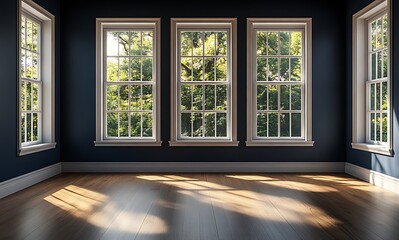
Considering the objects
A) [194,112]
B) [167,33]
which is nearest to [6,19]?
[167,33]

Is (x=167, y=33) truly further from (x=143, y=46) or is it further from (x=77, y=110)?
(x=77, y=110)

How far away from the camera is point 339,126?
6414 millimetres

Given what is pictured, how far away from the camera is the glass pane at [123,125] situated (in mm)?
6504

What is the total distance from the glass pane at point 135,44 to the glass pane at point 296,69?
263cm

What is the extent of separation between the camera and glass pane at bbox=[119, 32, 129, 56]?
650 centimetres

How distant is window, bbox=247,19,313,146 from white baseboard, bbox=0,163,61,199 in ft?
10.9

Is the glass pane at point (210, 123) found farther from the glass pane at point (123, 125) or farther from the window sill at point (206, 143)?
the glass pane at point (123, 125)

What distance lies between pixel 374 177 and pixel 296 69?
219 centimetres

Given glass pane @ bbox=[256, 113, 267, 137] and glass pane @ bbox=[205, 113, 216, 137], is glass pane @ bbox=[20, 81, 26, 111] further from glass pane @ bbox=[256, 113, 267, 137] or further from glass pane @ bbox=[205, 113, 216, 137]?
glass pane @ bbox=[256, 113, 267, 137]

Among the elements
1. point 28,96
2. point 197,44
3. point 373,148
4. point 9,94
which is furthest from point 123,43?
point 373,148

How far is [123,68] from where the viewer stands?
6504mm

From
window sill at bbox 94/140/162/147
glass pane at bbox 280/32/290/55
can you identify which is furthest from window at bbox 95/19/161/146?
glass pane at bbox 280/32/290/55

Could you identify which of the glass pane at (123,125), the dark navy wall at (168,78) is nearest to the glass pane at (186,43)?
the dark navy wall at (168,78)

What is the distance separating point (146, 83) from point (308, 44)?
2.81 m
